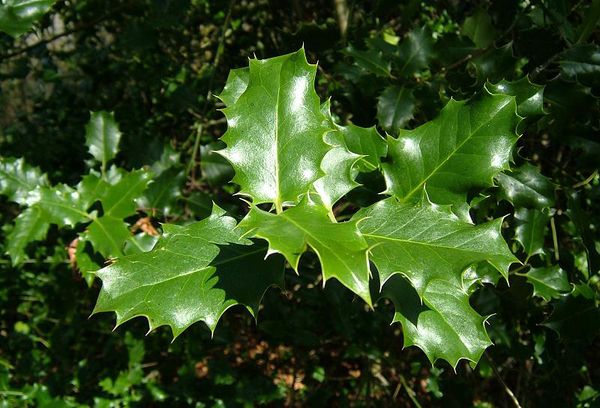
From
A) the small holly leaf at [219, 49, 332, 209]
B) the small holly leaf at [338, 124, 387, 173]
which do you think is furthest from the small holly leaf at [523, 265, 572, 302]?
the small holly leaf at [219, 49, 332, 209]

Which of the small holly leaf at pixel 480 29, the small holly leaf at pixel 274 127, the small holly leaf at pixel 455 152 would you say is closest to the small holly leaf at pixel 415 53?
→ the small holly leaf at pixel 480 29

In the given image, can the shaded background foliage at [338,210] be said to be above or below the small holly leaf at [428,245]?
below

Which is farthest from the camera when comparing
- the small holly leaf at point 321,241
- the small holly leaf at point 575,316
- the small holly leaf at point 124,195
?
the small holly leaf at point 124,195

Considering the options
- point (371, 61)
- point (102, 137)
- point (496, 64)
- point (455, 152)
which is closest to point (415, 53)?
point (371, 61)

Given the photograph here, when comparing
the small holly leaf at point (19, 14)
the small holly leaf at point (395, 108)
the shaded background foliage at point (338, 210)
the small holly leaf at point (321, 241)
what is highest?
the small holly leaf at point (19, 14)

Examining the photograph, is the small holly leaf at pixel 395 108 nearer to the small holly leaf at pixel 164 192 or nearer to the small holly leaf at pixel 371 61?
the small holly leaf at pixel 371 61

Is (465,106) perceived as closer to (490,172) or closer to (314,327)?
(490,172)

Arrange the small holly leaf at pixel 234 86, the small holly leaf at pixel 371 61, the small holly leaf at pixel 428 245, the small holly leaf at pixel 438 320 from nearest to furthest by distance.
Result: the small holly leaf at pixel 428 245
the small holly leaf at pixel 438 320
the small holly leaf at pixel 234 86
the small holly leaf at pixel 371 61
